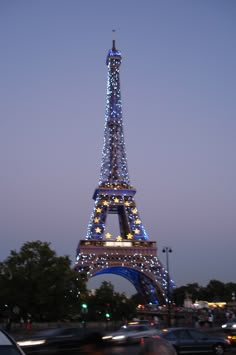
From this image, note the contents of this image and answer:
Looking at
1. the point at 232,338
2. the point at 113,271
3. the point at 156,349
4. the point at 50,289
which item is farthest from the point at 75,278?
the point at 156,349

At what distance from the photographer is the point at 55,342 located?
848 inches

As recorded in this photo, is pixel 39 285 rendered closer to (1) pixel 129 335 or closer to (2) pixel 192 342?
(1) pixel 129 335

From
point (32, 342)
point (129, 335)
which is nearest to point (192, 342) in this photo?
point (32, 342)

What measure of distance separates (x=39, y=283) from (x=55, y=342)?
107 feet

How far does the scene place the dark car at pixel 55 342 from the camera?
21219 mm

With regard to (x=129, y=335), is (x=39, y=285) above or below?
above

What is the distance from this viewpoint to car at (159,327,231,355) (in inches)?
859

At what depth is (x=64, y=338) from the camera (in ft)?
71.6

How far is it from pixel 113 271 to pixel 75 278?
43.9m

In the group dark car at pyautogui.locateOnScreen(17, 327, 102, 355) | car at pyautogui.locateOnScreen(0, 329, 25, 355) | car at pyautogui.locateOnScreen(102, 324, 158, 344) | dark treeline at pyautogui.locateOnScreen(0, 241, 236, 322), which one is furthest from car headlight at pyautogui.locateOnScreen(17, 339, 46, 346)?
dark treeline at pyautogui.locateOnScreen(0, 241, 236, 322)

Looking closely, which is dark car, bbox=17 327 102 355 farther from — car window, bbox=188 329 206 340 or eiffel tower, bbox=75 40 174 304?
eiffel tower, bbox=75 40 174 304

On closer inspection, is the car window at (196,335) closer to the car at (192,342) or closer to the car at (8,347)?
the car at (192,342)

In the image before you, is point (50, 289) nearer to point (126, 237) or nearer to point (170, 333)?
point (170, 333)

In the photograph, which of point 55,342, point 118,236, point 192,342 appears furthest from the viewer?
point 118,236
